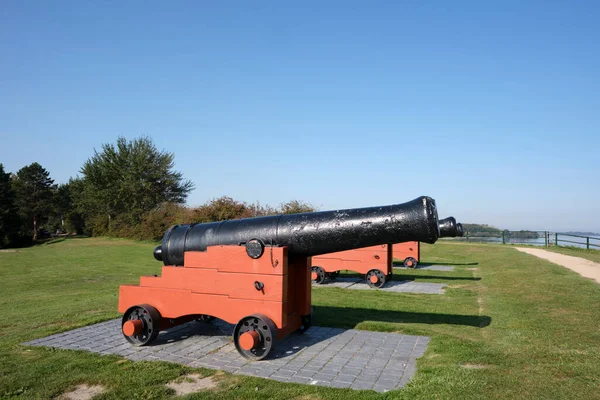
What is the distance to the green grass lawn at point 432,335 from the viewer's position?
401 cm

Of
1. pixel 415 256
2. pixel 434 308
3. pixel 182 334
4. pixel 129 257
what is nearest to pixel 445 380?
pixel 182 334

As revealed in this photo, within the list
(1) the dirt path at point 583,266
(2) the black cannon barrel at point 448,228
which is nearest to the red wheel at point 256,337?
(2) the black cannon barrel at point 448,228

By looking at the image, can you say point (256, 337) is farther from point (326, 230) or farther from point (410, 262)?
point (410, 262)

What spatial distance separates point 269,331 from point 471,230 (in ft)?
89.8

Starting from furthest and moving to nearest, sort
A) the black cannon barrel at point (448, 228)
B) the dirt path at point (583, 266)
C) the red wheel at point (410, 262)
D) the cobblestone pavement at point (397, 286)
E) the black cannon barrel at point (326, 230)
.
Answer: the red wheel at point (410, 262)
the dirt path at point (583, 266)
the cobblestone pavement at point (397, 286)
the black cannon barrel at point (448, 228)
the black cannon barrel at point (326, 230)

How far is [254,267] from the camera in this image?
17.2ft

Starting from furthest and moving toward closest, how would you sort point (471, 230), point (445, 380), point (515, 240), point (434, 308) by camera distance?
point (471, 230) < point (515, 240) < point (434, 308) < point (445, 380)

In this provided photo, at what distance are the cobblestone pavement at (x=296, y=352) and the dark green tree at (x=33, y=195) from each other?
138ft

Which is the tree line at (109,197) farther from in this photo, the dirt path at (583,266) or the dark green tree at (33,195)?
the dirt path at (583,266)

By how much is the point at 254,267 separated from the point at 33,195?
45880mm

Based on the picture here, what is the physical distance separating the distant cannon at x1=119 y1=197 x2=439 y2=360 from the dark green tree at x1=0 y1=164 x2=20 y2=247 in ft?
103

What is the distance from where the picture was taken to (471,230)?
97.9ft

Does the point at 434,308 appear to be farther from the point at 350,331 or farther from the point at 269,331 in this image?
the point at 269,331

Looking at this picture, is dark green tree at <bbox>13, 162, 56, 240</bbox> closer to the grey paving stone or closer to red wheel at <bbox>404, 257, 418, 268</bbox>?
red wheel at <bbox>404, 257, 418, 268</bbox>
